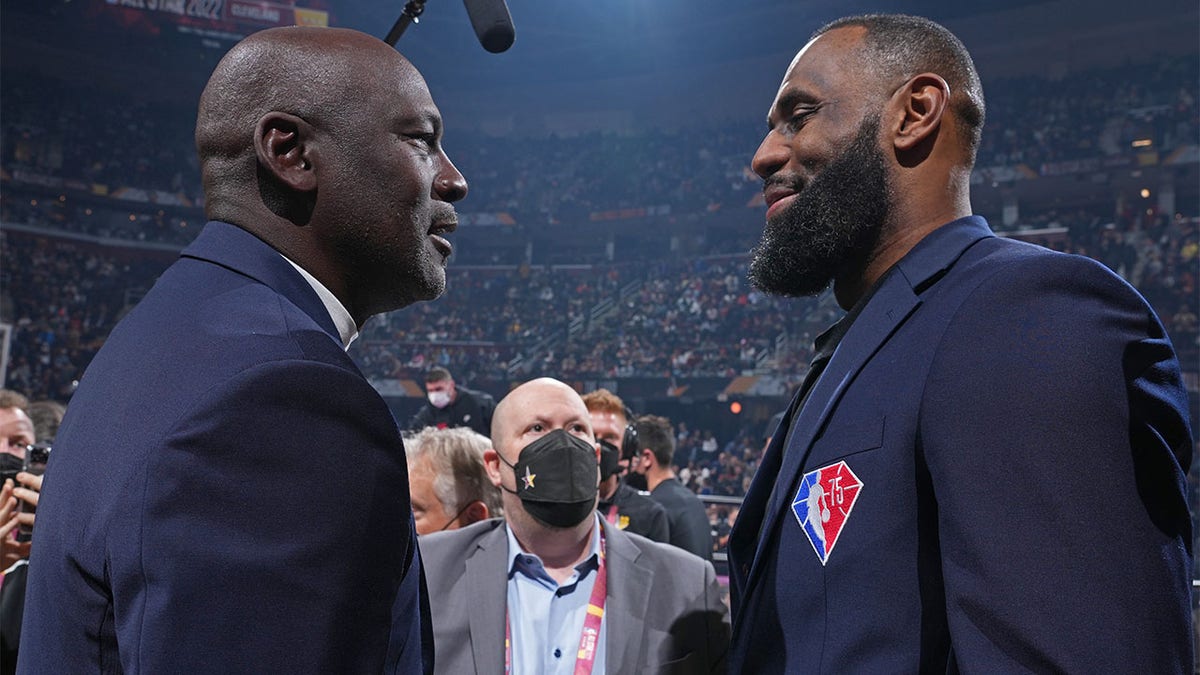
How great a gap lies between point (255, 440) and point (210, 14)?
85.7ft

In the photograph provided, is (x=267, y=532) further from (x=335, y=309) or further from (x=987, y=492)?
(x=987, y=492)

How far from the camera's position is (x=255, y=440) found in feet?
3.25

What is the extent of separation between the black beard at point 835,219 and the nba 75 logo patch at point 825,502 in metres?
0.47

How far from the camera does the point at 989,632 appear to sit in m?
1.20

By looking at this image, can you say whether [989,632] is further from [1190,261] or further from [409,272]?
[1190,261]

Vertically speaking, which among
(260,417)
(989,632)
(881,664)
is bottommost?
(881,664)

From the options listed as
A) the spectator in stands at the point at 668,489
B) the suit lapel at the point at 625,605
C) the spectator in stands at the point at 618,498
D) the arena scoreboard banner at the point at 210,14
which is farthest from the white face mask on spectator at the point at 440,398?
the arena scoreboard banner at the point at 210,14

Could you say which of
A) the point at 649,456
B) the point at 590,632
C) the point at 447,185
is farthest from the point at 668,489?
the point at 447,185

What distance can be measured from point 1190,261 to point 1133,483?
21306 millimetres

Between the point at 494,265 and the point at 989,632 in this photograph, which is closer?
the point at 989,632

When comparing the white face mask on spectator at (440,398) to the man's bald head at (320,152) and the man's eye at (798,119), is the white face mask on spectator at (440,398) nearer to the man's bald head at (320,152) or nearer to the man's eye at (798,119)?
the man's eye at (798,119)

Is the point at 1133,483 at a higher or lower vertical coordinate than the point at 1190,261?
higher

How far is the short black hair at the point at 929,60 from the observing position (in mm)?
1711

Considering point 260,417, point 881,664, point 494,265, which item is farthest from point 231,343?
point 494,265
